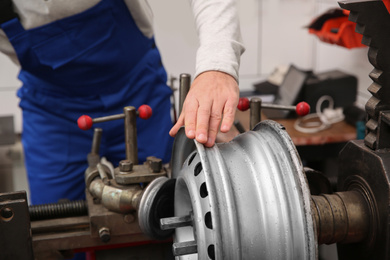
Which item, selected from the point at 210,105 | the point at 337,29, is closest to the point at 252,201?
the point at 210,105

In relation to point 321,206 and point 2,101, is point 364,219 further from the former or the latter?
point 2,101

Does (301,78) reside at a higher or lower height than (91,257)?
higher

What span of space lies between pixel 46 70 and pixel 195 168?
0.73 meters

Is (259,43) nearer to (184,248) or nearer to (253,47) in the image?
(253,47)

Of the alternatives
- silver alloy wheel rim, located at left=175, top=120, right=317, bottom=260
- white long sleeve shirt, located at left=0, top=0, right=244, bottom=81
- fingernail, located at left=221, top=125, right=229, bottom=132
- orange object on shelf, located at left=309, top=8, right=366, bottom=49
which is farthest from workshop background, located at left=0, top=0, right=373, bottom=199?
silver alloy wheel rim, located at left=175, top=120, right=317, bottom=260

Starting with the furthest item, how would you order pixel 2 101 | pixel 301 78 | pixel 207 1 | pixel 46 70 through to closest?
1. pixel 2 101
2. pixel 301 78
3. pixel 46 70
4. pixel 207 1

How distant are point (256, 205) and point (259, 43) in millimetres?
2356

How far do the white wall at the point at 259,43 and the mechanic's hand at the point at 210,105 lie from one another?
71.3 inches

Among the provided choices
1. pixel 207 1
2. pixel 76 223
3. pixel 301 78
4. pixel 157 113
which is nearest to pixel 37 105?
pixel 157 113

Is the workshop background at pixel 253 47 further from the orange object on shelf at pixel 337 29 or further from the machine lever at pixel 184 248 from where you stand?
the machine lever at pixel 184 248

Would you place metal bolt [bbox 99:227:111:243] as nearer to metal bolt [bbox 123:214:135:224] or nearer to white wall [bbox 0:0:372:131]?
metal bolt [bbox 123:214:135:224]

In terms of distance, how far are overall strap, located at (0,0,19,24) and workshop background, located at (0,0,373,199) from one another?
1581 mm

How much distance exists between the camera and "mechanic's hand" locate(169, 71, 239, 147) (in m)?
0.86

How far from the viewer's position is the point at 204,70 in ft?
3.16
